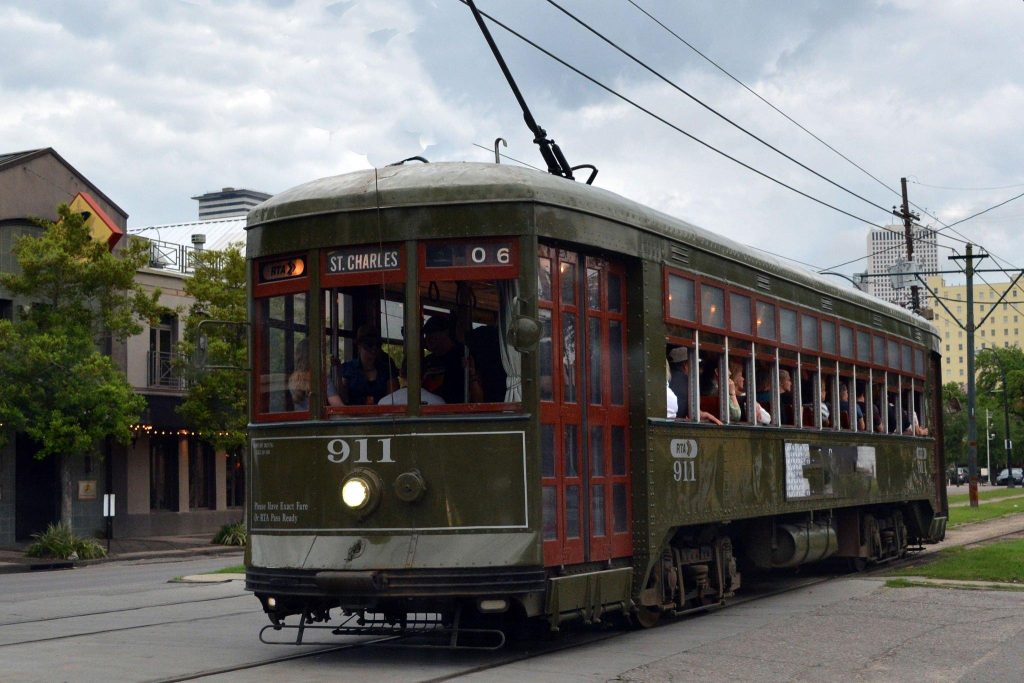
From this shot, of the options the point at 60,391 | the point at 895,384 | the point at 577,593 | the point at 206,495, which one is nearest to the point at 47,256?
the point at 60,391

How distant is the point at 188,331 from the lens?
113 feet

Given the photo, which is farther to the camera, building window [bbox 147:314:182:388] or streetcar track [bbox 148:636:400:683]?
building window [bbox 147:314:182:388]

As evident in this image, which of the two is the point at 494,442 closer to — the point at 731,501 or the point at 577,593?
the point at 577,593

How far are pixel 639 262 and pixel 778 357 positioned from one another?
11.2ft

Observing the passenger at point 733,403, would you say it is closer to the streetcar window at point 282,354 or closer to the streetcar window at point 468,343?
the streetcar window at point 468,343

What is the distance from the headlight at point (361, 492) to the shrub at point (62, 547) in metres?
21.7

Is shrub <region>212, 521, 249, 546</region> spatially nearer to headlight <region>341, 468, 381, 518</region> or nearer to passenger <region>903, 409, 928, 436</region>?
passenger <region>903, 409, 928, 436</region>

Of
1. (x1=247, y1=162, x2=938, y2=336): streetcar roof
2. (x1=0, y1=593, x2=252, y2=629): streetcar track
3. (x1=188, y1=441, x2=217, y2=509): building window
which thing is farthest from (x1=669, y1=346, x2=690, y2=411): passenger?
(x1=188, y1=441, x2=217, y2=509): building window

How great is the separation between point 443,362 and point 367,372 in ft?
1.99

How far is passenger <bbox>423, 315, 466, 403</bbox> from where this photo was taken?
10.1 m

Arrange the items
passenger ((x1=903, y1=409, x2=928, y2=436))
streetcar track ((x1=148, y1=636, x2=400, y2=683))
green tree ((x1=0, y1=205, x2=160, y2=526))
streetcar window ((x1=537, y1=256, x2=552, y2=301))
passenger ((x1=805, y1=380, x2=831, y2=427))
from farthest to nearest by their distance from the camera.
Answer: green tree ((x1=0, y1=205, x2=160, y2=526))
passenger ((x1=903, y1=409, x2=928, y2=436))
passenger ((x1=805, y1=380, x2=831, y2=427))
streetcar window ((x1=537, y1=256, x2=552, y2=301))
streetcar track ((x1=148, y1=636, x2=400, y2=683))

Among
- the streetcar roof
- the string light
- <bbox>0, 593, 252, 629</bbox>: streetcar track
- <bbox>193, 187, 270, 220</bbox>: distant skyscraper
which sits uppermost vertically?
<bbox>193, 187, 270, 220</bbox>: distant skyscraper

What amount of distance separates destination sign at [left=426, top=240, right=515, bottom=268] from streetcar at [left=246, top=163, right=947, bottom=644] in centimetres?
1

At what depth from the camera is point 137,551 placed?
1282 inches
